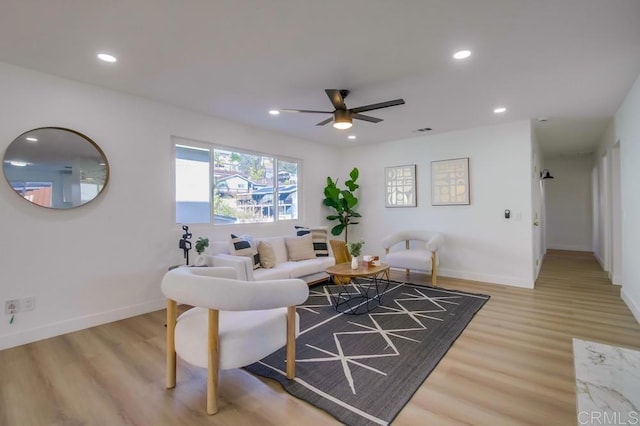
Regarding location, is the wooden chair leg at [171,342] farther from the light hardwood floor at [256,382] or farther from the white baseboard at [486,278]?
the white baseboard at [486,278]

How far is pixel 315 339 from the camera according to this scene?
2916mm

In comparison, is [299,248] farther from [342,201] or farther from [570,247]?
[570,247]

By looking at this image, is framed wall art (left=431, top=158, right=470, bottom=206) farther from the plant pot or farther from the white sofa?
the plant pot

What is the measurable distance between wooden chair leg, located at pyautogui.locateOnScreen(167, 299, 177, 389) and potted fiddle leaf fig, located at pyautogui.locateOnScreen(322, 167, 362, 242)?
4.43 m

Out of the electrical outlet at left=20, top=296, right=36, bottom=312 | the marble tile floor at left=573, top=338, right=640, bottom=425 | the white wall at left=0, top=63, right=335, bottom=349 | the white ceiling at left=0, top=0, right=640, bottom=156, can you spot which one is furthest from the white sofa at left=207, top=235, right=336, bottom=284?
the marble tile floor at left=573, top=338, right=640, bottom=425

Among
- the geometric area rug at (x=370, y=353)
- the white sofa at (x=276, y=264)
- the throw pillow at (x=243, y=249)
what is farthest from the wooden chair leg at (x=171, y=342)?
the throw pillow at (x=243, y=249)

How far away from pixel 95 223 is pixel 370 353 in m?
3.25

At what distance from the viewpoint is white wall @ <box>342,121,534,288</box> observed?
483 centimetres

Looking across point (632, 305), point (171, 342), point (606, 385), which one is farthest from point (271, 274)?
point (632, 305)

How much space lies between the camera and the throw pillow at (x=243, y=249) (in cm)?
394

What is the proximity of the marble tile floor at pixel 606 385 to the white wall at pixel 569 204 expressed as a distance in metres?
8.84

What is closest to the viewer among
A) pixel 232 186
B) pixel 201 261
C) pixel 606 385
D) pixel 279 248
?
pixel 606 385

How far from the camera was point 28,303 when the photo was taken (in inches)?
117

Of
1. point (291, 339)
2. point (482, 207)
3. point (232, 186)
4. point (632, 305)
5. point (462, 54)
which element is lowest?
point (632, 305)
